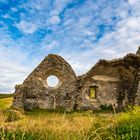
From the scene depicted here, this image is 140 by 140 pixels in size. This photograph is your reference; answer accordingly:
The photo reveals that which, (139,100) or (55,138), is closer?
(55,138)

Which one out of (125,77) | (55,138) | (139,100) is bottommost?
(55,138)

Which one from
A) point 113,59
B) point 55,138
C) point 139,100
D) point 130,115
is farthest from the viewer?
point 113,59

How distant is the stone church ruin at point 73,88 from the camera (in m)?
26.1

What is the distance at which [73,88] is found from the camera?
1045 inches

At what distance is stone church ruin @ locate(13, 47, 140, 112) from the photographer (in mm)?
26094

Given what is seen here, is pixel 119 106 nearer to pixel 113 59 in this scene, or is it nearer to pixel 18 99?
pixel 113 59

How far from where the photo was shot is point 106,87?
26797 mm

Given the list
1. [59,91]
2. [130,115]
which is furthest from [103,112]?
[130,115]

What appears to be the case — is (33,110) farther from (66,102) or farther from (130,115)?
(130,115)

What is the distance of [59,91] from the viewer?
2638 centimetres

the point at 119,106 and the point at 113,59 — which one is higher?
the point at 113,59

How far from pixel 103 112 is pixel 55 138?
20.6 meters

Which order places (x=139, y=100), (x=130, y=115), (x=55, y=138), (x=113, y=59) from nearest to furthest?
(x=55, y=138) → (x=130, y=115) → (x=139, y=100) → (x=113, y=59)

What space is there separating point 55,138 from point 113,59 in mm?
22856
